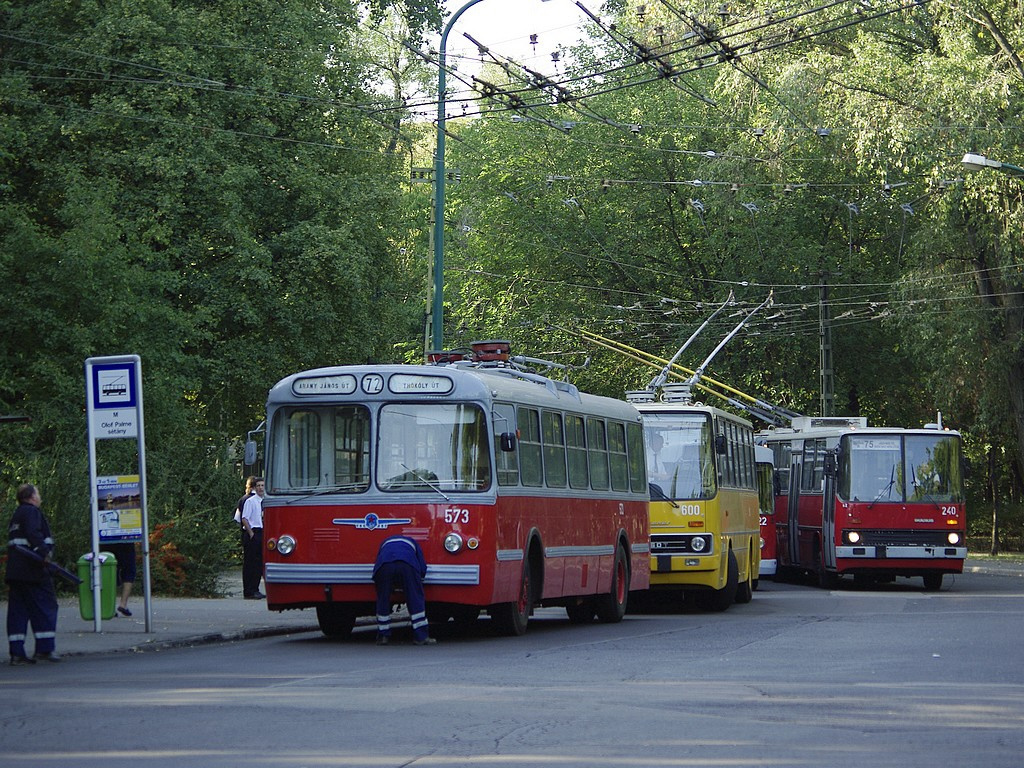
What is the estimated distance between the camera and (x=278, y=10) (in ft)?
127

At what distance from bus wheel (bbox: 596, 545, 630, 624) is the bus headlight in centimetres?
550

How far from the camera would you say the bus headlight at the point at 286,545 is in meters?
17.3

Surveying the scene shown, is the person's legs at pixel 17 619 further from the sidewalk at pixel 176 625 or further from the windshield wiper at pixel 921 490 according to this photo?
the windshield wiper at pixel 921 490

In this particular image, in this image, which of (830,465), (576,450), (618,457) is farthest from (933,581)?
(576,450)

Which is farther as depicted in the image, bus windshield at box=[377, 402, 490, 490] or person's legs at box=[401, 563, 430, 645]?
bus windshield at box=[377, 402, 490, 490]

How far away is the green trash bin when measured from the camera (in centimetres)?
1860

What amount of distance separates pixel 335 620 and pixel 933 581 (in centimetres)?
1753

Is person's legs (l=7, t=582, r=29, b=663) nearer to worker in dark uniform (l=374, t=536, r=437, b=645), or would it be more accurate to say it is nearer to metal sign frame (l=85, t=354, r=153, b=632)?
metal sign frame (l=85, t=354, r=153, b=632)

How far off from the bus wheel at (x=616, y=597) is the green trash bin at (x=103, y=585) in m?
6.10

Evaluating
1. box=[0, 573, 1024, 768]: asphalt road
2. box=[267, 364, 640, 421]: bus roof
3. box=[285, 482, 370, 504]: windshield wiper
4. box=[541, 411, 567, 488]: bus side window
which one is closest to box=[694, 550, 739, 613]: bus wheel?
box=[541, 411, 567, 488]: bus side window

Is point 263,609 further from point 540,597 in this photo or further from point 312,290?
point 312,290

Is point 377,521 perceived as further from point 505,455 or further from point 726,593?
point 726,593

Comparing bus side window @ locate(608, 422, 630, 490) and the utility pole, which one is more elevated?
the utility pole

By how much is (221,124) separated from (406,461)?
2114 cm
